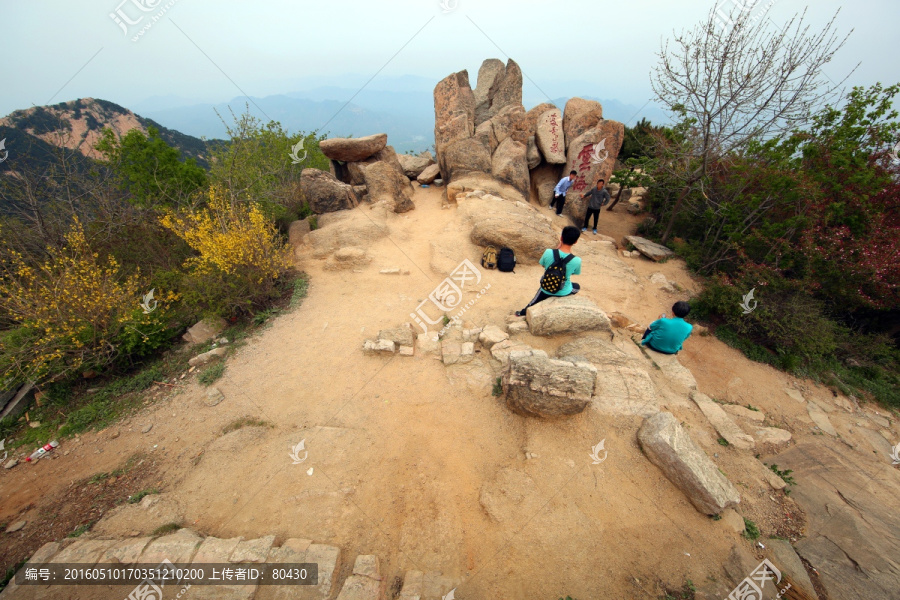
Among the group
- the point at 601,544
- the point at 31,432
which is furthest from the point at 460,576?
the point at 31,432

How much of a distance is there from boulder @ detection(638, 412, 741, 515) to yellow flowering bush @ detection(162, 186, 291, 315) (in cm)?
787

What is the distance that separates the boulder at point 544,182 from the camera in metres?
13.6

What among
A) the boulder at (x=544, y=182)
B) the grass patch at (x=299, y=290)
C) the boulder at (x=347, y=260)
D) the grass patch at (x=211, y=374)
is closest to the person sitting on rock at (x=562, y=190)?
the boulder at (x=544, y=182)

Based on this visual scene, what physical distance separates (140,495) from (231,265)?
178 inches

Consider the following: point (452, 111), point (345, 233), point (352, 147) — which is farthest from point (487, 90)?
point (345, 233)

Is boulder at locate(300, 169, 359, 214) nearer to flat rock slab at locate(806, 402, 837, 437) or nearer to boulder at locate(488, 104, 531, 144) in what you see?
boulder at locate(488, 104, 531, 144)

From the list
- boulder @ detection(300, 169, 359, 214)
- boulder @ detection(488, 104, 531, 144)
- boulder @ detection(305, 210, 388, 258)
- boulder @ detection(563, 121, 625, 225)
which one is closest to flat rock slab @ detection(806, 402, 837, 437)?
boulder @ detection(563, 121, 625, 225)

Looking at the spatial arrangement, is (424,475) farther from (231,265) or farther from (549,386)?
(231,265)

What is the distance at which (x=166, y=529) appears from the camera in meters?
3.67

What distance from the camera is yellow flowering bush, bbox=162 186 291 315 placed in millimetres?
6988

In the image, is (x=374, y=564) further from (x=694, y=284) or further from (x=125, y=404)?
(x=694, y=284)

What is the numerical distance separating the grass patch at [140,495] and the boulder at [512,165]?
41.4ft

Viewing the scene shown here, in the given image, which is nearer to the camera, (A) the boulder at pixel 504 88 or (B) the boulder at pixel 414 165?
(B) the boulder at pixel 414 165

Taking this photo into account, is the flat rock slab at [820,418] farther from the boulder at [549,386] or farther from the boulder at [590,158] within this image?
the boulder at [590,158]
